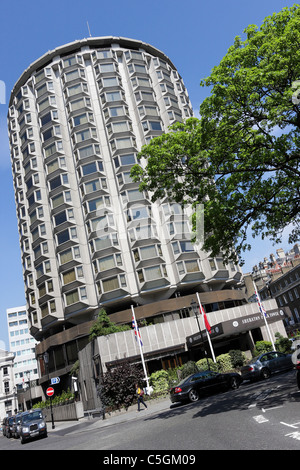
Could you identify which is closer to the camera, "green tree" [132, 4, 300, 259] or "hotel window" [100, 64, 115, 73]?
"green tree" [132, 4, 300, 259]

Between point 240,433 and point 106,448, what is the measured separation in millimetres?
4372

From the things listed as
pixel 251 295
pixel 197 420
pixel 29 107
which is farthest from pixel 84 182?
pixel 251 295

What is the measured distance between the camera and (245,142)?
531 inches

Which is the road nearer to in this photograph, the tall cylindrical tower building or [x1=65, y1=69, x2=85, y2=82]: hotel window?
the tall cylindrical tower building

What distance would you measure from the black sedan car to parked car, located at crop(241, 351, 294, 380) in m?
1.42

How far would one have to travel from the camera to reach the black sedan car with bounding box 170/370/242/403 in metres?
18.2

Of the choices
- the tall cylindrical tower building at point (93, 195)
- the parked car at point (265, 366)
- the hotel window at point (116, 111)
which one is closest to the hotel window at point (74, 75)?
the tall cylindrical tower building at point (93, 195)

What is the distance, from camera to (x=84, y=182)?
157 feet

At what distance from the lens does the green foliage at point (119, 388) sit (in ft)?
78.2

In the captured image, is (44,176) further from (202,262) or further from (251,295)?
(251,295)

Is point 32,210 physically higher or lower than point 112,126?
lower

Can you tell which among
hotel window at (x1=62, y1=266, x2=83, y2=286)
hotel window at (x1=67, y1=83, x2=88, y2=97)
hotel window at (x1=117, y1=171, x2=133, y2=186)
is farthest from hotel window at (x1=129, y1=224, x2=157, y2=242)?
hotel window at (x1=67, y1=83, x2=88, y2=97)

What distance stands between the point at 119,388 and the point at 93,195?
2824cm

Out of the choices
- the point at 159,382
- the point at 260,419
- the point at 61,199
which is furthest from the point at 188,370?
the point at 61,199
